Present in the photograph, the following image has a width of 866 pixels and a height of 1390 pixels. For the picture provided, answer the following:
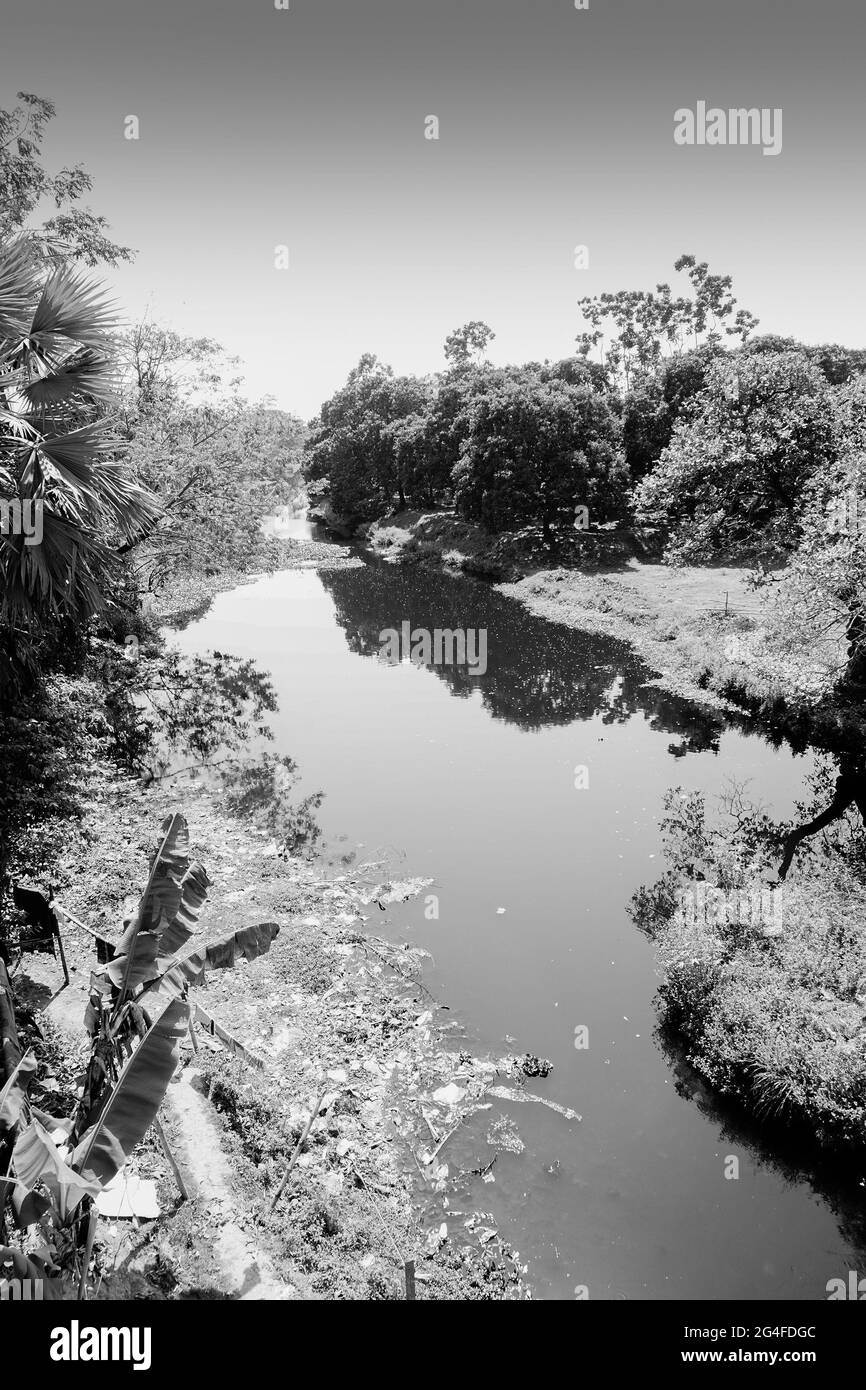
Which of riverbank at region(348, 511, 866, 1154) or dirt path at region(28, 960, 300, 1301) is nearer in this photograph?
dirt path at region(28, 960, 300, 1301)

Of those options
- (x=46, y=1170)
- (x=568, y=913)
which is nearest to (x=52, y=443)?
(x=46, y=1170)

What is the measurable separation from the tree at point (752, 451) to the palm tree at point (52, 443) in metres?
14.5

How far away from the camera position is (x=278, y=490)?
1056 inches

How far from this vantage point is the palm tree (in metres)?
9.09

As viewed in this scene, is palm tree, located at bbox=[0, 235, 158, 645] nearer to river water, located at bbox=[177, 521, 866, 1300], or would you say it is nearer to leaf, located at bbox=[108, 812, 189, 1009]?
leaf, located at bbox=[108, 812, 189, 1009]

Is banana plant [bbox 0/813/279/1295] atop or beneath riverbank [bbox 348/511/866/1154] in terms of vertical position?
atop

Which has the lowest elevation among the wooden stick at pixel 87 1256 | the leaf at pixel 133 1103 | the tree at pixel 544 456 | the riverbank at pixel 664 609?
the wooden stick at pixel 87 1256

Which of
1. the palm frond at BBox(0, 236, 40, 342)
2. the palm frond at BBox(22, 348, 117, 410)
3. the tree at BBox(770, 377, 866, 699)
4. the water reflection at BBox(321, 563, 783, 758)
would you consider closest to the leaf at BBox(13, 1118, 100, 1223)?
the palm frond at BBox(22, 348, 117, 410)

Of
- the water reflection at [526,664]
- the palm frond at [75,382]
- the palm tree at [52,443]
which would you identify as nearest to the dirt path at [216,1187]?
the palm tree at [52,443]

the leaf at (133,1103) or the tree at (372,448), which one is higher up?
the tree at (372,448)

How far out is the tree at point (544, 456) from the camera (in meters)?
43.8

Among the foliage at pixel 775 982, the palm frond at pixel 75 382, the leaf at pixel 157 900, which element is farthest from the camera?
the palm frond at pixel 75 382

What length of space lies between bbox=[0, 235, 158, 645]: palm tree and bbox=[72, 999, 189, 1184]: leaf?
566 cm

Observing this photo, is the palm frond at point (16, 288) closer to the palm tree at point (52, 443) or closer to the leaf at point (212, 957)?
the palm tree at point (52, 443)
